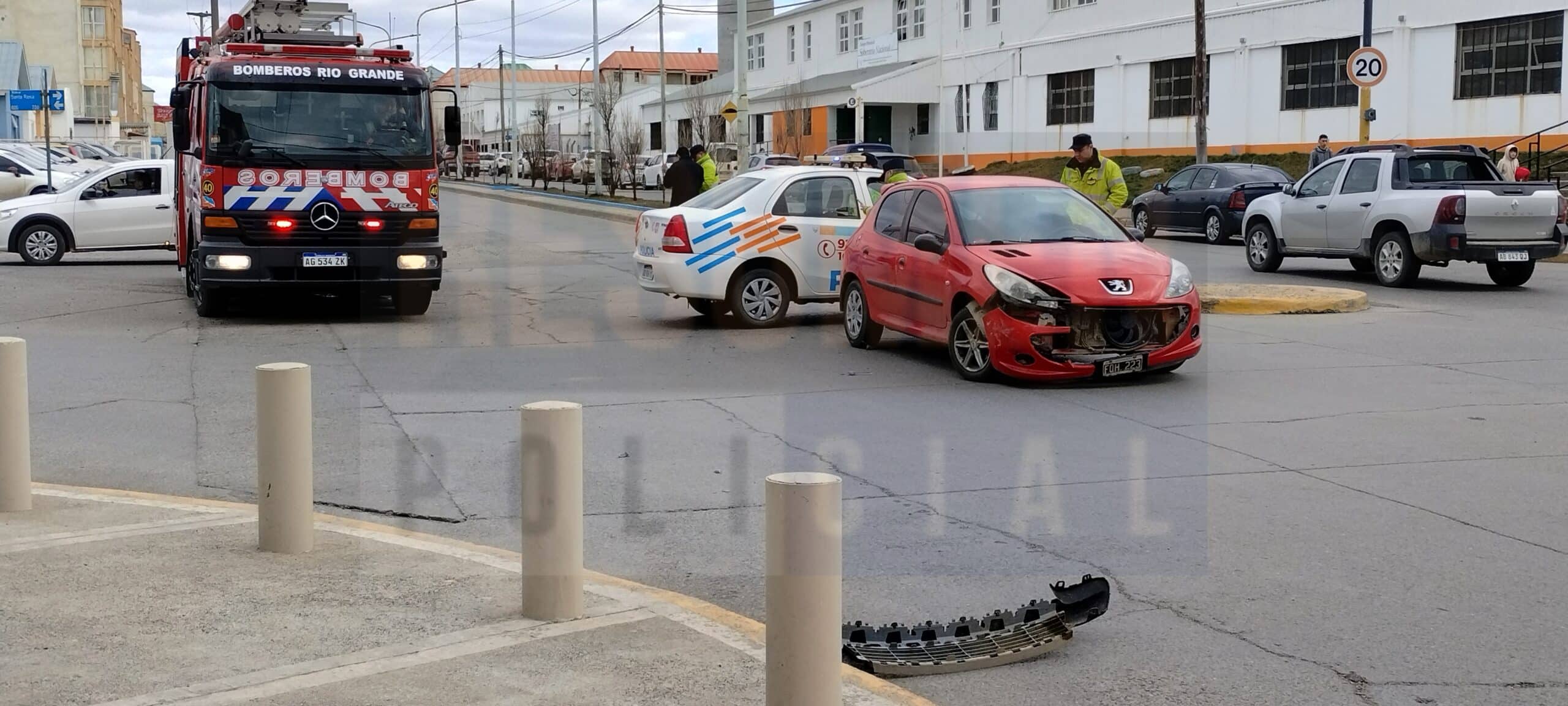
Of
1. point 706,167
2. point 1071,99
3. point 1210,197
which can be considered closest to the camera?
point 1210,197

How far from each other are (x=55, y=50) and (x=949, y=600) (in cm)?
9849

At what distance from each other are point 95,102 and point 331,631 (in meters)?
102

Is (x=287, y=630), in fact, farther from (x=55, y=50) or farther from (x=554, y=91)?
(x=554, y=91)

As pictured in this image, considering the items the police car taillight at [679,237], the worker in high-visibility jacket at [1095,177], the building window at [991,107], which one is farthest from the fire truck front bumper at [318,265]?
the building window at [991,107]

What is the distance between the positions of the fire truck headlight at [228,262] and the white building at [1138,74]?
2963 cm

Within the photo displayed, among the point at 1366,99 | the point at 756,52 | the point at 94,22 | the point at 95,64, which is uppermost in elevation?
the point at 94,22

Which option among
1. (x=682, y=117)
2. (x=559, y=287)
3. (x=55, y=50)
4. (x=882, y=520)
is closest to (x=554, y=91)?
(x=55, y=50)

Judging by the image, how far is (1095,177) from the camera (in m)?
15.5

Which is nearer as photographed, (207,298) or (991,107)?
(207,298)

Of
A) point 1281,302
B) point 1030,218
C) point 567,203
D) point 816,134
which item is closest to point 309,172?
point 1030,218

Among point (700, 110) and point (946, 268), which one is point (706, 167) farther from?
point (700, 110)

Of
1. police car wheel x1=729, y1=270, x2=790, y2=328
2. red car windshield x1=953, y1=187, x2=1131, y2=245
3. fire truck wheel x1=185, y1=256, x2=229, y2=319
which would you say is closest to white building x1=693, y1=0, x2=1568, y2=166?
police car wheel x1=729, y1=270, x2=790, y2=328

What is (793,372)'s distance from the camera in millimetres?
11906

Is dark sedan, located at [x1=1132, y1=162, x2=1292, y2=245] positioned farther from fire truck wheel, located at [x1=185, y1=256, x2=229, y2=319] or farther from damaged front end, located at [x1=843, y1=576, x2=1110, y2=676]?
damaged front end, located at [x1=843, y1=576, x2=1110, y2=676]
